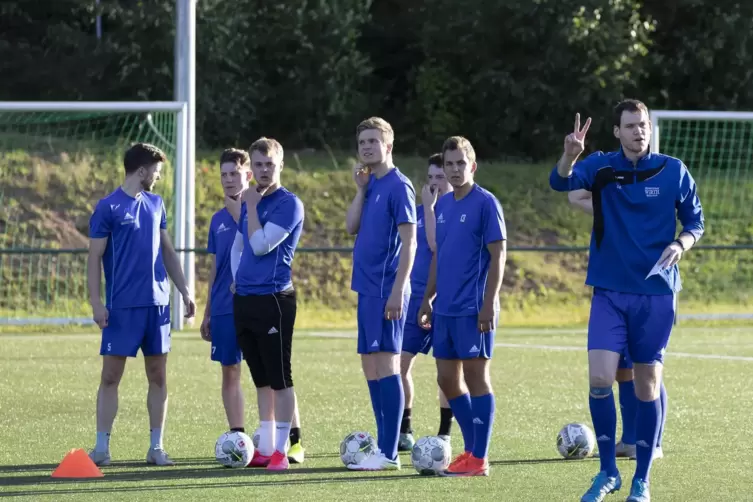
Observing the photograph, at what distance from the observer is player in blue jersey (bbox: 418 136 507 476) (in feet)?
24.1

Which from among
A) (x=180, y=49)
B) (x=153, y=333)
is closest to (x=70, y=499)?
(x=153, y=333)

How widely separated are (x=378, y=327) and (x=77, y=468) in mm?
1711

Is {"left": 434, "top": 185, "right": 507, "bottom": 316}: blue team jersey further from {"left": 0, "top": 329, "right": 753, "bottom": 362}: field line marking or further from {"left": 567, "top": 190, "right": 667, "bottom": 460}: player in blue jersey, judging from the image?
{"left": 0, "top": 329, "right": 753, "bottom": 362}: field line marking

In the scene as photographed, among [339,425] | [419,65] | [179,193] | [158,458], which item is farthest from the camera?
[419,65]

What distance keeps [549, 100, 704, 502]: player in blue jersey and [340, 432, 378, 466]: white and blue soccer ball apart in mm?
1399

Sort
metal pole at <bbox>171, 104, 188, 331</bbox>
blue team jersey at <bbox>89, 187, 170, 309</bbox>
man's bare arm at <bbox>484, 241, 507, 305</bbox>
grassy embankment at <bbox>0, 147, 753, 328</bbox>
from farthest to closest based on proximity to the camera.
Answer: grassy embankment at <bbox>0, 147, 753, 328</bbox>, metal pole at <bbox>171, 104, 188, 331</bbox>, blue team jersey at <bbox>89, 187, 170, 309</bbox>, man's bare arm at <bbox>484, 241, 507, 305</bbox>

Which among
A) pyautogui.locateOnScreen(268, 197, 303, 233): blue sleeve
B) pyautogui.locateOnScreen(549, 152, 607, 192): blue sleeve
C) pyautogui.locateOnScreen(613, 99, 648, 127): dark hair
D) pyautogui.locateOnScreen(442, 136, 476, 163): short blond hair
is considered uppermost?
pyautogui.locateOnScreen(613, 99, 648, 127): dark hair

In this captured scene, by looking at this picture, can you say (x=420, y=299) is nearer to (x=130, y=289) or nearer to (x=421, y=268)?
(x=421, y=268)

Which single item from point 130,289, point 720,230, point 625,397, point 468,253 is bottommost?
point 720,230

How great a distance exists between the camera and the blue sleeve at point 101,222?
7961 mm

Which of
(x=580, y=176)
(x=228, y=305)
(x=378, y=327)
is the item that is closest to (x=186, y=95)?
(x=228, y=305)

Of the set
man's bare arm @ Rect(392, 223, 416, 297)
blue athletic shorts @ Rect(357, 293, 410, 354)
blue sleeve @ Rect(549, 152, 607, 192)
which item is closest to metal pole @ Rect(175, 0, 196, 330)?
blue athletic shorts @ Rect(357, 293, 410, 354)

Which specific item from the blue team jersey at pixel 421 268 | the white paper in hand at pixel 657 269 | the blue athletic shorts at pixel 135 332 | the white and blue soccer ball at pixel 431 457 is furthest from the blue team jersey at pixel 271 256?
the white paper in hand at pixel 657 269

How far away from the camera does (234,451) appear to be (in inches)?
304
